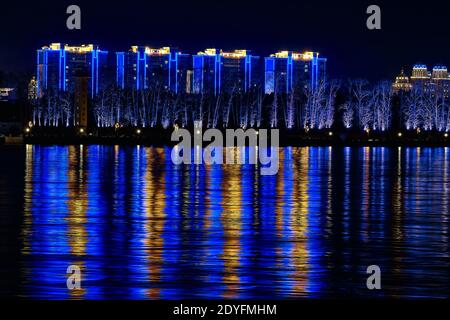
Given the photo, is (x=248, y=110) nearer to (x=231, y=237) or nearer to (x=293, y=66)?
(x=293, y=66)

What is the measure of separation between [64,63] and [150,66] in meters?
9.93

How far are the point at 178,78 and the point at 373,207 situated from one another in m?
92.8

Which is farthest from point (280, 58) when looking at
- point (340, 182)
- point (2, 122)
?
point (340, 182)

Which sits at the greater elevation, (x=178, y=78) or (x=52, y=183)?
(x=178, y=78)

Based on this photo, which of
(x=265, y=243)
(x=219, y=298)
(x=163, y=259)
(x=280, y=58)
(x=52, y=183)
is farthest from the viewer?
(x=280, y=58)

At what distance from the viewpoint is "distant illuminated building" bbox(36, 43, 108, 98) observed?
355ft

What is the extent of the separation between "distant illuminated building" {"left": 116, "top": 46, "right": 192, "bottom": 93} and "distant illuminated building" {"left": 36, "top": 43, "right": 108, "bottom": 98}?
237 cm

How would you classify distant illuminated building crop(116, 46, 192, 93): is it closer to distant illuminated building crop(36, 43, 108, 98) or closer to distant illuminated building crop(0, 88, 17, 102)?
distant illuminated building crop(36, 43, 108, 98)

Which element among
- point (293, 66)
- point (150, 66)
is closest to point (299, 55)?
point (293, 66)

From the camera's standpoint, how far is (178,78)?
361 ft

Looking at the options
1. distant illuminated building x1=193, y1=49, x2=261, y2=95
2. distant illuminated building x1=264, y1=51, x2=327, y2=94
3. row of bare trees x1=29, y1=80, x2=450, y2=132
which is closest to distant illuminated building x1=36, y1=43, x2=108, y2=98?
distant illuminated building x1=193, y1=49, x2=261, y2=95

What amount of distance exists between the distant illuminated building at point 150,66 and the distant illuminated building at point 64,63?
237cm

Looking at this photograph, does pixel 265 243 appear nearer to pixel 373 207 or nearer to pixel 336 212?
pixel 336 212

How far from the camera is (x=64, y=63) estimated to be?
111062mm
